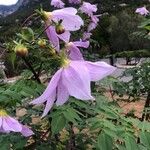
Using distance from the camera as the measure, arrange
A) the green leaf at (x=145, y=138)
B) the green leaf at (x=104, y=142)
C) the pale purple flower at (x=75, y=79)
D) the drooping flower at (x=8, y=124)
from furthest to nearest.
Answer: the green leaf at (x=145, y=138)
the green leaf at (x=104, y=142)
the drooping flower at (x=8, y=124)
the pale purple flower at (x=75, y=79)

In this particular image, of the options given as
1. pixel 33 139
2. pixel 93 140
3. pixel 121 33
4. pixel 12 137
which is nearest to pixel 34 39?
pixel 12 137

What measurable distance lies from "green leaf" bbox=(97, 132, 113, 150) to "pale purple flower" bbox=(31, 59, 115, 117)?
498 mm

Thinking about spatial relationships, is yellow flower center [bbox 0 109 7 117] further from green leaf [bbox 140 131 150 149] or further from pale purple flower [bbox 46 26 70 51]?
green leaf [bbox 140 131 150 149]

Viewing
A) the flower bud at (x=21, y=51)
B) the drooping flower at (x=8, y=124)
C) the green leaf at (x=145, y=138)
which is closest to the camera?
the flower bud at (x=21, y=51)

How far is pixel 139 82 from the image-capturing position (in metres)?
4.02

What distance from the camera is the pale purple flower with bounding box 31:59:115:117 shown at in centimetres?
137

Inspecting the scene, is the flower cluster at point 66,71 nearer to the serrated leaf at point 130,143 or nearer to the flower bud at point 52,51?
the flower bud at point 52,51

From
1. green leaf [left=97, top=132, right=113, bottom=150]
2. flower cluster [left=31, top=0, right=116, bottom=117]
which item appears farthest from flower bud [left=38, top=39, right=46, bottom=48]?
green leaf [left=97, top=132, right=113, bottom=150]

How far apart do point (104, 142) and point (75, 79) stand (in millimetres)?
582

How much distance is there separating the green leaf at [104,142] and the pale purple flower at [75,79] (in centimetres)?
50

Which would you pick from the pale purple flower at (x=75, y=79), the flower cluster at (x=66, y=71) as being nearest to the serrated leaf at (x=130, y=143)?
the flower cluster at (x=66, y=71)

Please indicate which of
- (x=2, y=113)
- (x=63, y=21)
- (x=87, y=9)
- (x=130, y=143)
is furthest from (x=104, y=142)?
(x=87, y=9)

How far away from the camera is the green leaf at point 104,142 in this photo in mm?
1893

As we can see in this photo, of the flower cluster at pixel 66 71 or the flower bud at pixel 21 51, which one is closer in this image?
the flower cluster at pixel 66 71
